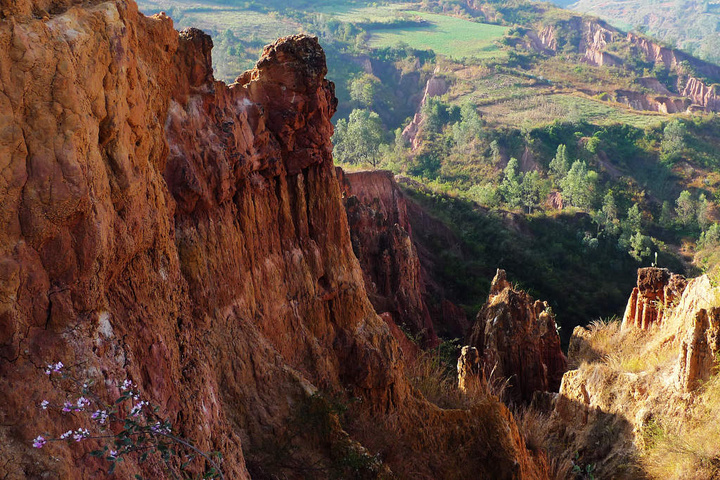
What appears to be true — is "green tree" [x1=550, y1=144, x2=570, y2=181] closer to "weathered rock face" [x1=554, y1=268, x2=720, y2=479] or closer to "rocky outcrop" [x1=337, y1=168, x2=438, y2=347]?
"rocky outcrop" [x1=337, y1=168, x2=438, y2=347]

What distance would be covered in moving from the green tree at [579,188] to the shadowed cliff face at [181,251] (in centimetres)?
4615

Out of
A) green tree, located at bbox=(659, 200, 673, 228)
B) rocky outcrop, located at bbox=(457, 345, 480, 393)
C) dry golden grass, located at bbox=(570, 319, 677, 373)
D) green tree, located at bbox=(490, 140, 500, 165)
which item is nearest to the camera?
dry golden grass, located at bbox=(570, 319, 677, 373)

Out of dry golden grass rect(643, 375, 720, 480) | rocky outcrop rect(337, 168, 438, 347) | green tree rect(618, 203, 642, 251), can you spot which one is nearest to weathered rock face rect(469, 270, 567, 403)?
dry golden grass rect(643, 375, 720, 480)

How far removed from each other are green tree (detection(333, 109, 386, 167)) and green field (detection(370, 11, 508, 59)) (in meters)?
38.0

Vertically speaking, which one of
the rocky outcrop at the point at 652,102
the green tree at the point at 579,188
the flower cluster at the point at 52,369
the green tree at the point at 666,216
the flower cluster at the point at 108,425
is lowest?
the green tree at the point at 666,216

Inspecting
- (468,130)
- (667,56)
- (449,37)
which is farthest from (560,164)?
(667,56)

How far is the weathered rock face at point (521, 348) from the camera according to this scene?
16672 millimetres

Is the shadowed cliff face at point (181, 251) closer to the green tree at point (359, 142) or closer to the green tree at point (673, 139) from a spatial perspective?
the green tree at point (359, 142)

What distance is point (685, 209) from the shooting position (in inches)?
2190

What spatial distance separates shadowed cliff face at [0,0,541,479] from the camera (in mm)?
3848

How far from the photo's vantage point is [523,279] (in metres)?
36.3

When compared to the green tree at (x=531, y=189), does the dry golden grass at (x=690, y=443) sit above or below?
above

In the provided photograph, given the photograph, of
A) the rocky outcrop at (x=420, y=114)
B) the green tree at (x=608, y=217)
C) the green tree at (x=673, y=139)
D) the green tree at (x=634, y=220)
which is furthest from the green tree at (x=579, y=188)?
the rocky outcrop at (x=420, y=114)

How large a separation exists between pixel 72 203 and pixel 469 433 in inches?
263
